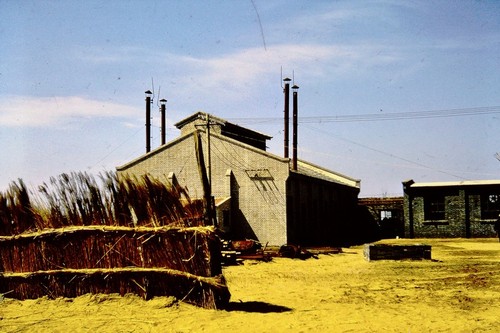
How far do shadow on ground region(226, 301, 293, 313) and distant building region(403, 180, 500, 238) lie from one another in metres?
27.1

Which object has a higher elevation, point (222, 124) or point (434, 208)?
point (222, 124)

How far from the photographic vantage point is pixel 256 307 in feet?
29.4

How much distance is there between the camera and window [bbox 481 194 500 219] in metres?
32.2

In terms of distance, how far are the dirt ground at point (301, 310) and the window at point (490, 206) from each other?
2156 centimetres

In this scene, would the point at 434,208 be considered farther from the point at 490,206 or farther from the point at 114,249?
the point at 114,249

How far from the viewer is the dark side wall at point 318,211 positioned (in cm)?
2698

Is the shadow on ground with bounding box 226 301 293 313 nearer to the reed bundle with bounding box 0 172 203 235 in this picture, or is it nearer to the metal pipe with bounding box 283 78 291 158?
the reed bundle with bounding box 0 172 203 235

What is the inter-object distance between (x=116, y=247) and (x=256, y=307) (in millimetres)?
3066

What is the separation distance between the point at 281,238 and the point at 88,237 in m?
17.5

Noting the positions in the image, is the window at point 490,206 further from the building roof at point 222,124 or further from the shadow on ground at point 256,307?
the shadow on ground at point 256,307

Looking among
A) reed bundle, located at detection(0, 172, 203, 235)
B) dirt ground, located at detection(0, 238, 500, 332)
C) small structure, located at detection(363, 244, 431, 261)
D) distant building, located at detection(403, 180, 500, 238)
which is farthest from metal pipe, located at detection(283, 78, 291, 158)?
reed bundle, located at detection(0, 172, 203, 235)

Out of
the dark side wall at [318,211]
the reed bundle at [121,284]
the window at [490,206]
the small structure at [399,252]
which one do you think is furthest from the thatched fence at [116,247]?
the window at [490,206]

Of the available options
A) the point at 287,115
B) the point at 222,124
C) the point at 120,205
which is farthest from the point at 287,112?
the point at 120,205

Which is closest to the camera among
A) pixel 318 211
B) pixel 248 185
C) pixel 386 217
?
pixel 248 185
